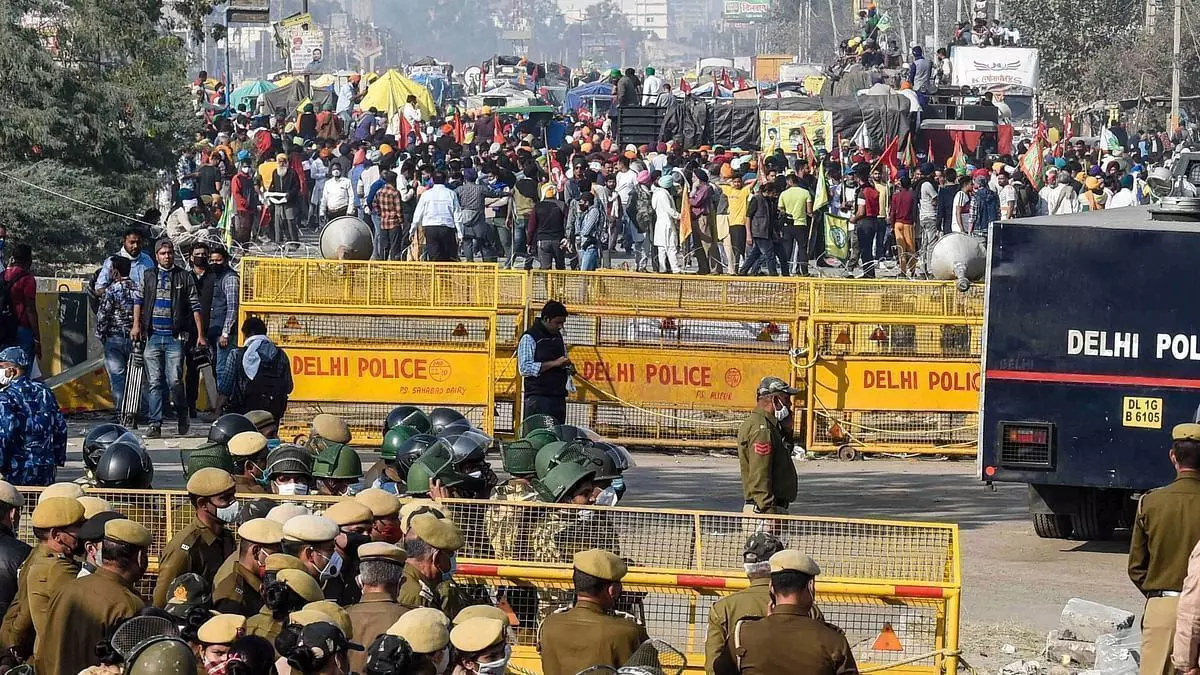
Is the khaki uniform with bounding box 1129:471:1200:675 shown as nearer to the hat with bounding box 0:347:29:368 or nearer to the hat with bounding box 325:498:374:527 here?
the hat with bounding box 325:498:374:527

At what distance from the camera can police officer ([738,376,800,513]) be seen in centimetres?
1191

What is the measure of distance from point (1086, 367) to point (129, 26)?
16.7m

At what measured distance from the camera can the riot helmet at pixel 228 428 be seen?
446 inches

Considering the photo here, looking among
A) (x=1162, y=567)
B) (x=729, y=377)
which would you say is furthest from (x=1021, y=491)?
(x=1162, y=567)

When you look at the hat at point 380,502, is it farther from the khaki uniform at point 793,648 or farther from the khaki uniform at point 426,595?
the khaki uniform at point 793,648

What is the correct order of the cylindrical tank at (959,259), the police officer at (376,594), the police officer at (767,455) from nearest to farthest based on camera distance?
1. the police officer at (376,594)
2. the police officer at (767,455)
3. the cylindrical tank at (959,259)

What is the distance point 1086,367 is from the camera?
13.2 m

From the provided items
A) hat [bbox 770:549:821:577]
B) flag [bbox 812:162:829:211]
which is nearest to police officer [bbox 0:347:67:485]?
hat [bbox 770:549:821:577]

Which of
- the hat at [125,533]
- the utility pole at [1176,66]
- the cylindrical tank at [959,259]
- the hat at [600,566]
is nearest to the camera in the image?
the hat at [600,566]

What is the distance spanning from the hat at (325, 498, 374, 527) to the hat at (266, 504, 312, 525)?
0.43 ft

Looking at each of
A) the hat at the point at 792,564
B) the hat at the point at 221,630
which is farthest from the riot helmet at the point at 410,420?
the hat at the point at 221,630

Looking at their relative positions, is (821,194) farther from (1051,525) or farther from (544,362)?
(1051,525)

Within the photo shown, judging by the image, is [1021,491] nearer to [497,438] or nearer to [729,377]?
[729,377]

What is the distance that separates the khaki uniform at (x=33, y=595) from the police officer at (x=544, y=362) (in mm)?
7933
